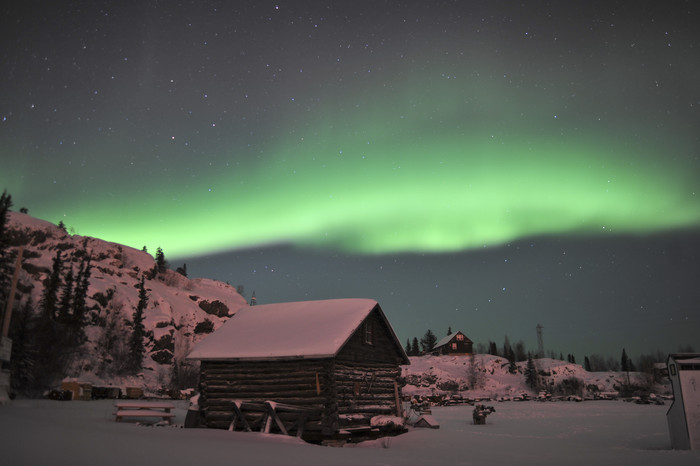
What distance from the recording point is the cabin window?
927 inches

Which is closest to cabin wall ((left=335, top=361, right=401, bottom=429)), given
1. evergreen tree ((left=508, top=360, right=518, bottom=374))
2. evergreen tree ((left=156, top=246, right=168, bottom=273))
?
evergreen tree ((left=508, top=360, right=518, bottom=374))

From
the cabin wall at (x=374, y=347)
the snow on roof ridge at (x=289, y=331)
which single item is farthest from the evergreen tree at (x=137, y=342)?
the cabin wall at (x=374, y=347)

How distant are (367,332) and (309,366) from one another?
4.44m

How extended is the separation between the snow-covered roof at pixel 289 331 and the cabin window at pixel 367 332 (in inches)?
39.9

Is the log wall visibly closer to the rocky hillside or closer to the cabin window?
the cabin window

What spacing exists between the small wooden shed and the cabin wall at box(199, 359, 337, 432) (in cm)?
4

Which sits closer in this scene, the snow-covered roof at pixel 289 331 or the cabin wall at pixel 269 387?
the cabin wall at pixel 269 387

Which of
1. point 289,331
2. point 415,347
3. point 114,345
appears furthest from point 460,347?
point 289,331

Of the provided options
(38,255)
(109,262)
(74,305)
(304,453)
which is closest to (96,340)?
(74,305)

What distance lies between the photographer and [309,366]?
807 inches

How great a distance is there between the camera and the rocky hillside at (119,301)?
70188mm

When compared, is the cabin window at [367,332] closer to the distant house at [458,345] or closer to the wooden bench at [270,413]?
the wooden bench at [270,413]

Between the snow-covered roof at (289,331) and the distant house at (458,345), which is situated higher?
the snow-covered roof at (289,331)

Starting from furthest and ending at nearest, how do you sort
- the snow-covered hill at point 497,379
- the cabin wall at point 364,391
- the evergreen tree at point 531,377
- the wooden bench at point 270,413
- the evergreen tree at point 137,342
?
the evergreen tree at point 531,377
the snow-covered hill at point 497,379
the evergreen tree at point 137,342
the cabin wall at point 364,391
the wooden bench at point 270,413
